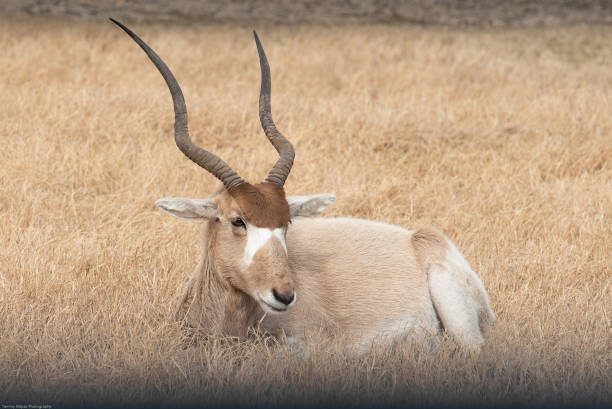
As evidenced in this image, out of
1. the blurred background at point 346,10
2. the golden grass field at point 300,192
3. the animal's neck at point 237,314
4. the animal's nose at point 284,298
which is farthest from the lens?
the blurred background at point 346,10

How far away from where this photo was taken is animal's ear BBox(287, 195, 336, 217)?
16.1 ft

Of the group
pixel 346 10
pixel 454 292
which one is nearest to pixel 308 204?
pixel 454 292

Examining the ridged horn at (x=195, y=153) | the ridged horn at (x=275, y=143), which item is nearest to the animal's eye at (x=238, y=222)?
the ridged horn at (x=195, y=153)

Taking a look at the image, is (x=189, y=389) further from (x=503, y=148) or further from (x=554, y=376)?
(x=503, y=148)

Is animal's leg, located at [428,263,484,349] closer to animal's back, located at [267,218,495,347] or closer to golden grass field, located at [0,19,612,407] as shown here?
animal's back, located at [267,218,495,347]

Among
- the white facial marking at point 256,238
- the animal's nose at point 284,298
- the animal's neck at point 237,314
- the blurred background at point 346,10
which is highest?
the blurred background at point 346,10

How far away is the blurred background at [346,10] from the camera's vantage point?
712 inches

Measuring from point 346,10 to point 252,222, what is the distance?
16.7 metres

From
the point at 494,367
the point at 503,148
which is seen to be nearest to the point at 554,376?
the point at 494,367

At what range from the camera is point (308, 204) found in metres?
4.93

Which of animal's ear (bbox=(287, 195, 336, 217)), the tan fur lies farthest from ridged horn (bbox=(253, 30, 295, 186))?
the tan fur

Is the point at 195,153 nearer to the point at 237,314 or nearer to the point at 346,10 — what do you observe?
the point at 237,314

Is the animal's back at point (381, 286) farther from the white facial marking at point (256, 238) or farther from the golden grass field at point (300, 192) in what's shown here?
the white facial marking at point (256, 238)

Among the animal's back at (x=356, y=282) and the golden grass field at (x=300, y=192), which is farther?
the animal's back at (x=356, y=282)
